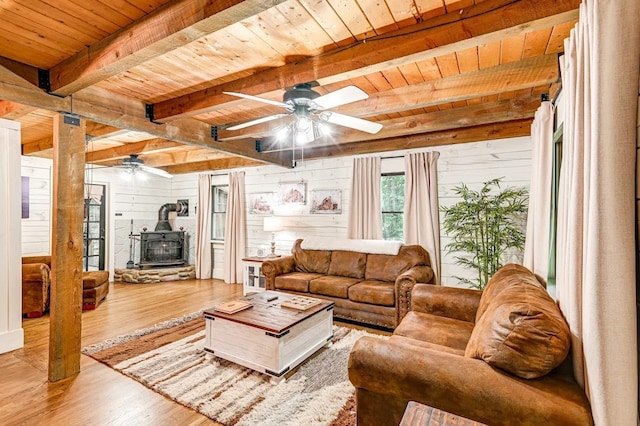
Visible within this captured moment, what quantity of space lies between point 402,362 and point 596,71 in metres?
1.47

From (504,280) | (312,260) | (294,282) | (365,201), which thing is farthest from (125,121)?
(504,280)

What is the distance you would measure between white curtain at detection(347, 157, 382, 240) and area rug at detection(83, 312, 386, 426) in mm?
1786

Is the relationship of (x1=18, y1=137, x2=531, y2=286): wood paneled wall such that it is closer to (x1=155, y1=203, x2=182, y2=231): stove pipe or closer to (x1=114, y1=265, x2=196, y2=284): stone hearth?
(x1=155, y1=203, x2=182, y2=231): stove pipe

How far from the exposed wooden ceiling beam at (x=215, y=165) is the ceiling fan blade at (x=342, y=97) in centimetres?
387

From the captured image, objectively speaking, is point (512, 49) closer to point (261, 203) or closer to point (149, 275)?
point (261, 203)

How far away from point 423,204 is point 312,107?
99.6 inches

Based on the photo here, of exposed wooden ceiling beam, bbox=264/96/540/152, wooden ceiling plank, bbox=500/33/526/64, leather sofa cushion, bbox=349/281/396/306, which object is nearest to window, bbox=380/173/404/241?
exposed wooden ceiling beam, bbox=264/96/540/152

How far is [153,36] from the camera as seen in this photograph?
5.44ft

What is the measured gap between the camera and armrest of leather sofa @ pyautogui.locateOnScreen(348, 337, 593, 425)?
1.22 metres

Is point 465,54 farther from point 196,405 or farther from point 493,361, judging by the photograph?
point 196,405

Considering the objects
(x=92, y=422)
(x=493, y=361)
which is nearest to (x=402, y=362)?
(x=493, y=361)

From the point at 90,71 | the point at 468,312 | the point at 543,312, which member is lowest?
the point at 468,312

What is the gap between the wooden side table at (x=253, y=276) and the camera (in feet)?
16.9

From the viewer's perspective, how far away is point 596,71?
3.88ft
